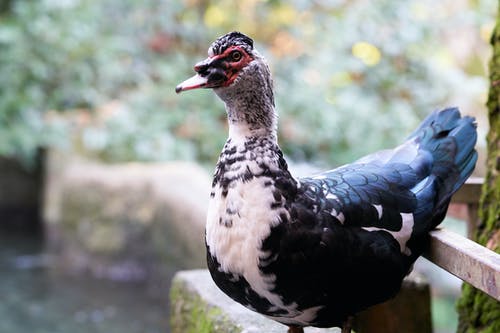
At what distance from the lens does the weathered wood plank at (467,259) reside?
1513 millimetres

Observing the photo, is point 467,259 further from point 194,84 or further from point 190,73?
point 190,73

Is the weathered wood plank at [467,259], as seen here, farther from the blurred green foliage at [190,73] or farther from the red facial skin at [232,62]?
the blurred green foliage at [190,73]

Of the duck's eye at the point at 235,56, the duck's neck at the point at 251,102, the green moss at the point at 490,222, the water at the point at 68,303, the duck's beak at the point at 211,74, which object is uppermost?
the duck's eye at the point at 235,56

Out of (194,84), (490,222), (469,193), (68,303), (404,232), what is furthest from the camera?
(68,303)

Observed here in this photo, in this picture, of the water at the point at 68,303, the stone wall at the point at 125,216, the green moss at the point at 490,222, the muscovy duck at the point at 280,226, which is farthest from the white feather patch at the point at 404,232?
the water at the point at 68,303

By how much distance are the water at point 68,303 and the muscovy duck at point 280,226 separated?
2.50 metres

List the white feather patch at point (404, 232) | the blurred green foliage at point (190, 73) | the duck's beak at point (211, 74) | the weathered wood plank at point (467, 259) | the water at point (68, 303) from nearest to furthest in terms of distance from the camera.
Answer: the weathered wood plank at point (467, 259), the duck's beak at point (211, 74), the white feather patch at point (404, 232), the water at point (68, 303), the blurred green foliage at point (190, 73)

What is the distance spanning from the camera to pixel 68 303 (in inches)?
168

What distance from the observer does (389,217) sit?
1.75 metres

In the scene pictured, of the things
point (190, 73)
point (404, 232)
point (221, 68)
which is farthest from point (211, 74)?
point (190, 73)

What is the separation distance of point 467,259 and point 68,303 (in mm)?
3060

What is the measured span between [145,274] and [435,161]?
2758 mm

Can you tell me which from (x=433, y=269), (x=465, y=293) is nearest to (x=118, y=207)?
(x=433, y=269)

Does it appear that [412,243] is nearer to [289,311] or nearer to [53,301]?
[289,311]
